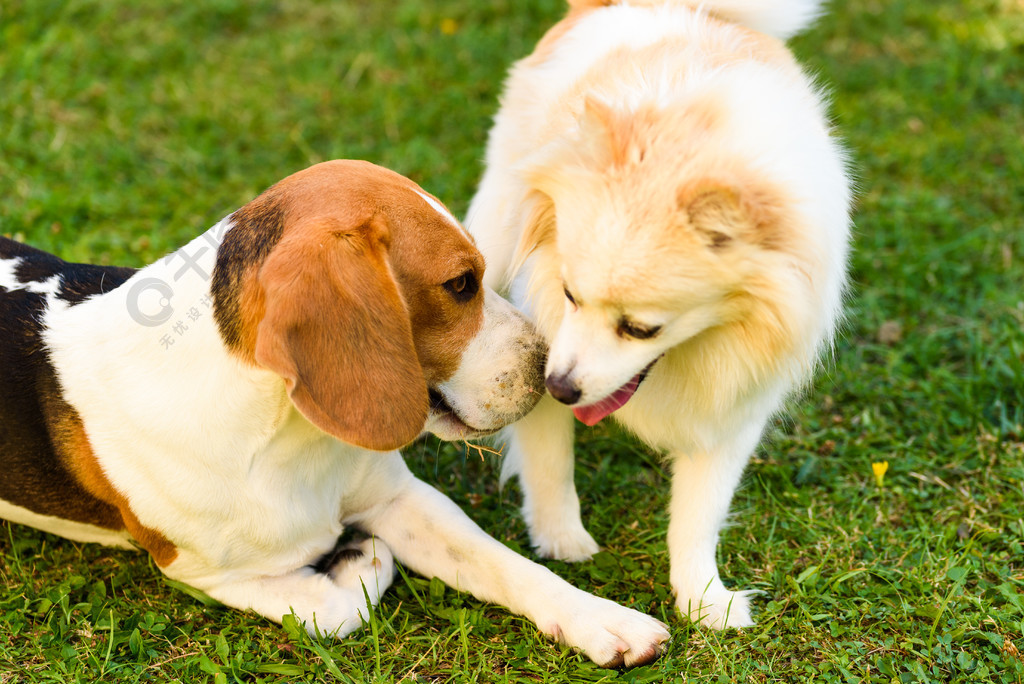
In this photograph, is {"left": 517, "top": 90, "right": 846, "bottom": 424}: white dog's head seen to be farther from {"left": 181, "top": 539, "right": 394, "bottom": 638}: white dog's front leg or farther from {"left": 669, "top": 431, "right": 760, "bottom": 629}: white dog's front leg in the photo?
{"left": 181, "top": 539, "right": 394, "bottom": 638}: white dog's front leg

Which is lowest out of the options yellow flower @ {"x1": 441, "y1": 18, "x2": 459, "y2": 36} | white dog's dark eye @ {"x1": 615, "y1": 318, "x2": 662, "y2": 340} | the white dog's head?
yellow flower @ {"x1": 441, "y1": 18, "x2": 459, "y2": 36}

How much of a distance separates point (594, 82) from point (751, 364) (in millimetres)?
983

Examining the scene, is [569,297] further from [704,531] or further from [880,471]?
[880,471]

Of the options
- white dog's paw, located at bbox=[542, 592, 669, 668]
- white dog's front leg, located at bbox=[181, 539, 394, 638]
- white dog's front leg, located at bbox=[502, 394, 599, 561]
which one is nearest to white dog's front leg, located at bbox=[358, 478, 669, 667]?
white dog's paw, located at bbox=[542, 592, 669, 668]

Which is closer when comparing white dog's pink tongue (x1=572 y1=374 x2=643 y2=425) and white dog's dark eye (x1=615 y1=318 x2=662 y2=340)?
white dog's dark eye (x1=615 y1=318 x2=662 y2=340)

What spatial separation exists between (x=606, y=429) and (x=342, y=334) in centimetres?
166

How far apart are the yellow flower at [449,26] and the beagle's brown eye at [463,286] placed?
4073mm

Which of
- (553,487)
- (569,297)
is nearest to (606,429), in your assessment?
(553,487)

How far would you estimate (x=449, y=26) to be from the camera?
6297mm

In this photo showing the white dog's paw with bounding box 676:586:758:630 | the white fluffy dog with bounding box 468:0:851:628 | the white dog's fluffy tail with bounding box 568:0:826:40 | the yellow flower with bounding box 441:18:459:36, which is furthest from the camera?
the yellow flower with bounding box 441:18:459:36

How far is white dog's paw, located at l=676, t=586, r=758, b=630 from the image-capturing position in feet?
9.37

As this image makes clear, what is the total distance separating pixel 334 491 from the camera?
2.89m

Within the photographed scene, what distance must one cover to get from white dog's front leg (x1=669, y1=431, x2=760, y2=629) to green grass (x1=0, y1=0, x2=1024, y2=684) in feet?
0.27

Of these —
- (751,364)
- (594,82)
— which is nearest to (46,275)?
(594,82)
